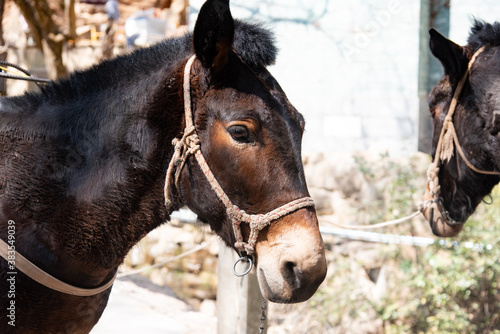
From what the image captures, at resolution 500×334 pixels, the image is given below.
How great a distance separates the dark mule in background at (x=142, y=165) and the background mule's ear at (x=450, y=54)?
1.67 m

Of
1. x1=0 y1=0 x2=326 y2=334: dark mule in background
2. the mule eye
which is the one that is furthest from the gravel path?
the mule eye

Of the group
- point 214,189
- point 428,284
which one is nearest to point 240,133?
point 214,189

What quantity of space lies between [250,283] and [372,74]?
13.8 ft

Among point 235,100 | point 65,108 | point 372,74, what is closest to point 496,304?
point 372,74

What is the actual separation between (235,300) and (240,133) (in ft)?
6.91

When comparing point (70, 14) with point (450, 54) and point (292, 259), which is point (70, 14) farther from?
point (292, 259)

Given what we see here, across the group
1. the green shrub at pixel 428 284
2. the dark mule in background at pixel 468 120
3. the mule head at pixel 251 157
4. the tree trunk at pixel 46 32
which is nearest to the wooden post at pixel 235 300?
the dark mule in background at pixel 468 120

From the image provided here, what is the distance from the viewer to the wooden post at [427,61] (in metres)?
6.41

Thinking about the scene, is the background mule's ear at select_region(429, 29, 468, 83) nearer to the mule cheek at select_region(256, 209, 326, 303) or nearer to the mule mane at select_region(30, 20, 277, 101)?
the mule mane at select_region(30, 20, 277, 101)

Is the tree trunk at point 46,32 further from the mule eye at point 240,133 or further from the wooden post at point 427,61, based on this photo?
the mule eye at point 240,133

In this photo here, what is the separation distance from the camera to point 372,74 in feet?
22.3

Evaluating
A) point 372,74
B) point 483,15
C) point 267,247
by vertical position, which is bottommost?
point 372,74

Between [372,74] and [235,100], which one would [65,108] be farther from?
Result: [372,74]

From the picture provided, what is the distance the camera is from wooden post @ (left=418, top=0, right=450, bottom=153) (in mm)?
6406
